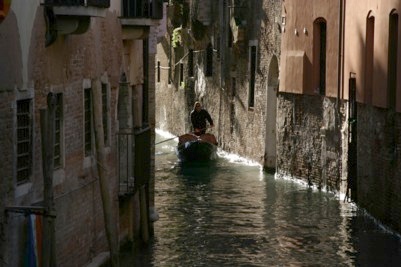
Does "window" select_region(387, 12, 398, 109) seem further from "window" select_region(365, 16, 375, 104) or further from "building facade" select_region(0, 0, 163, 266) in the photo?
"building facade" select_region(0, 0, 163, 266)

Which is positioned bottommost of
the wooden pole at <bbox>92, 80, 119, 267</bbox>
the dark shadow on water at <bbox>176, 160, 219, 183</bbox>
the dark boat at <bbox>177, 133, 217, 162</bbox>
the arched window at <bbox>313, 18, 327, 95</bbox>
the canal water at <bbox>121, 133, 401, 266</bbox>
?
the dark shadow on water at <bbox>176, 160, 219, 183</bbox>

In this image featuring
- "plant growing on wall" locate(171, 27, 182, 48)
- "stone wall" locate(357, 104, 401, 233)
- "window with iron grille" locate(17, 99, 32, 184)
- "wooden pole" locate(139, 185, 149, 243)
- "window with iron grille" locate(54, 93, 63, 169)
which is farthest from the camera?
"plant growing on wall" locate(171, 27, 182, 48)

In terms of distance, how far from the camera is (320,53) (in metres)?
28.5

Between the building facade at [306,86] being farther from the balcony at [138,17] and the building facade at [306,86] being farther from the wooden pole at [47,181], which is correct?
the wooden pole at [47,181]

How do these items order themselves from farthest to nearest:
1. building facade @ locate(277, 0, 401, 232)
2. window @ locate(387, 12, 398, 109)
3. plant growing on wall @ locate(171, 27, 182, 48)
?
plant growing on wall @ locate(171, 27, 182, 48), building facade @ locate(277, 0, 401, 232), window @ locate(387, 12, 398, 109)

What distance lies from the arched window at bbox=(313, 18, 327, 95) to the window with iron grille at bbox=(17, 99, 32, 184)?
15656 mm

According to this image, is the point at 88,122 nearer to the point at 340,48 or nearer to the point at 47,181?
the point at 47,181

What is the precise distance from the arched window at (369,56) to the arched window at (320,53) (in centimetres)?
395

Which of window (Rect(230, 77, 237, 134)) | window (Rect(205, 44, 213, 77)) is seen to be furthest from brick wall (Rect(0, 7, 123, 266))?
window (Rect(205, 44, 213, 77))

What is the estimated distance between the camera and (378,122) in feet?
73.5

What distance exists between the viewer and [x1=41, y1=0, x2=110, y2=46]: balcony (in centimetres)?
1362

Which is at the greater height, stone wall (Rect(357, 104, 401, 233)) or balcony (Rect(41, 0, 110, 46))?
balcony (Rect(41, 0, 110, 46))

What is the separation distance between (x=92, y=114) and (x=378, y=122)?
8.16 m

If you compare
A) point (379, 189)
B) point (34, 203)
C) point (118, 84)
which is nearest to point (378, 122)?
point (379, 189)
